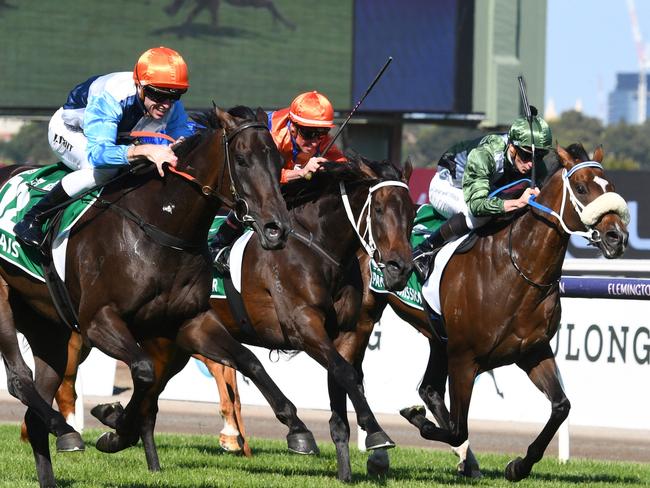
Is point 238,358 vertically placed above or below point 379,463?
above

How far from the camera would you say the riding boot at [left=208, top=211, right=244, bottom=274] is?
809cm

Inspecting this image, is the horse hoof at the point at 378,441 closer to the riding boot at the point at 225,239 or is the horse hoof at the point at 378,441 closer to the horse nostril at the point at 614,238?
the horse nostril at the point at 614,238

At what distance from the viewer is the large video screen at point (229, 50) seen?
2169 centimetres

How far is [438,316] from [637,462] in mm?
1741

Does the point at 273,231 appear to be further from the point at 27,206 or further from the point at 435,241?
the point at 435,241

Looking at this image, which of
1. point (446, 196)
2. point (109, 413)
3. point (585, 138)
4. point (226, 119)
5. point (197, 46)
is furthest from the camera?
point (585, 138)

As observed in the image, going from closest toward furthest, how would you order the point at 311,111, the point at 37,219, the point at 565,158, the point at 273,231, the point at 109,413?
the point at 273,231 → the point at 37,219 → the point at 109,413 → the point at 565,158 → the point at 311,111

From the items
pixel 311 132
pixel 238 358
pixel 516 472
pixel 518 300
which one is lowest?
pixel 516 472

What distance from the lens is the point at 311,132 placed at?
7.76 m

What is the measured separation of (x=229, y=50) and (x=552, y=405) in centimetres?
1527

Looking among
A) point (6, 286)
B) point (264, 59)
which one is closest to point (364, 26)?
point (264, 59)

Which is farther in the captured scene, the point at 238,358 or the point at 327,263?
the point at 327,263

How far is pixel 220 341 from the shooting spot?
6.15m

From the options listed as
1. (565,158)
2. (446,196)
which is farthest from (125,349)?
(446,196)
